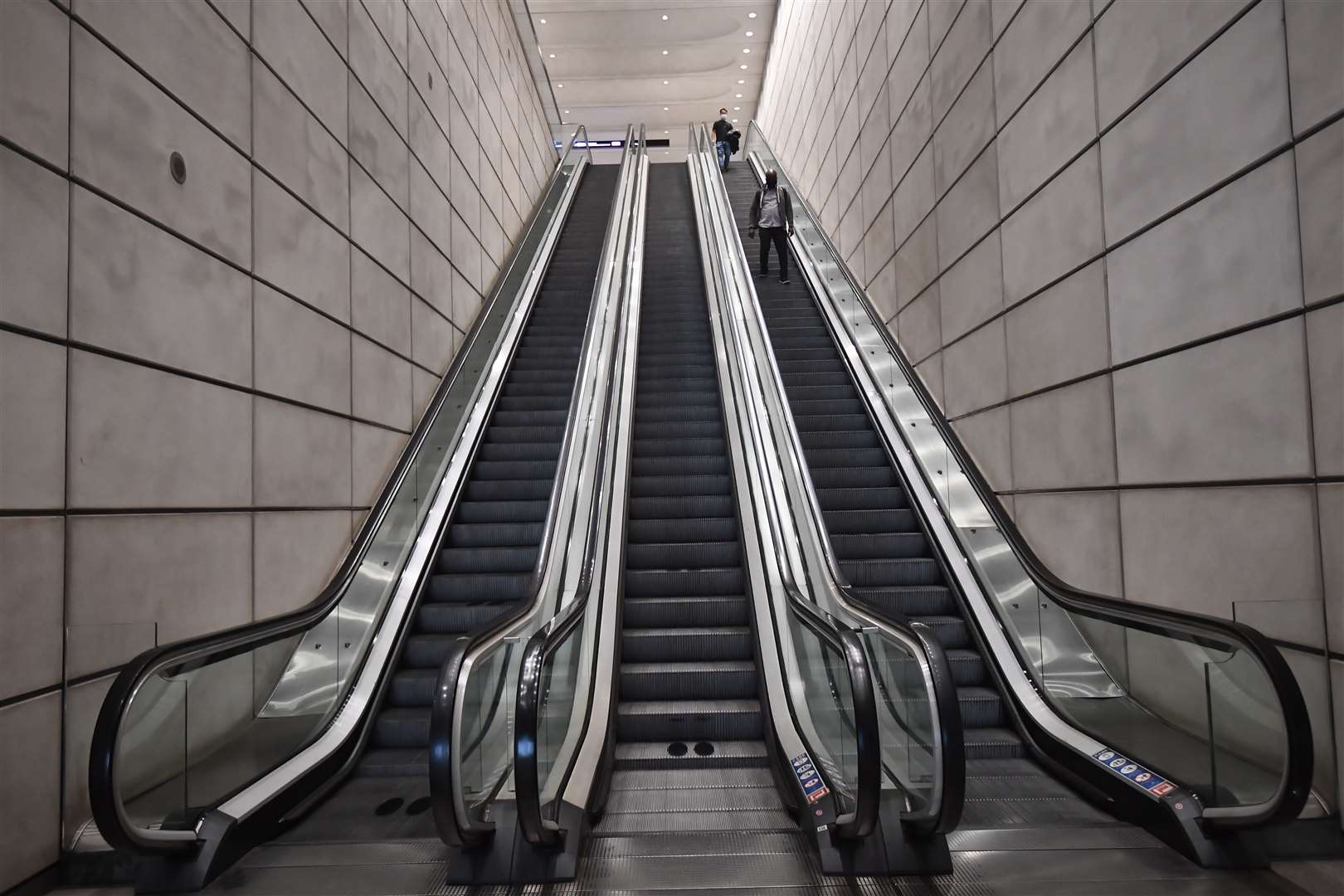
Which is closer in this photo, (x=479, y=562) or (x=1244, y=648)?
(x=1244, y=648)

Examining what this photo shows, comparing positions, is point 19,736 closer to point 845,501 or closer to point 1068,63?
point 845,501

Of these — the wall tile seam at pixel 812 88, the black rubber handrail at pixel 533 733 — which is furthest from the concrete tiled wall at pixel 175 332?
the wall tile seam at pixel 812 88

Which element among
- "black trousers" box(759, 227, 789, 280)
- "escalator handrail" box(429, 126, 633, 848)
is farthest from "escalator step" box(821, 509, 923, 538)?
"black trousers" box(759, 227, 789, 280)

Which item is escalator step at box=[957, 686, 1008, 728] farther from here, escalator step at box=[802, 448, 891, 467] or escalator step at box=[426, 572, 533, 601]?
escalator step at box=[426, 572, 533, 601]

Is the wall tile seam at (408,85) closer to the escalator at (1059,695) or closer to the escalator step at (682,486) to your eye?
the escalator step at (682,486)

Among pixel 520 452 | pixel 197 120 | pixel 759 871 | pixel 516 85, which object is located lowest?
pixel 759 871

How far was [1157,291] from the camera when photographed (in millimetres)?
3043

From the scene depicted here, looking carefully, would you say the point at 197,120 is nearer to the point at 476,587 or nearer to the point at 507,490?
the point at 476,587

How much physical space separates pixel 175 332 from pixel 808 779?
10.2 ft

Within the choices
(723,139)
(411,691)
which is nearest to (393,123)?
(411,691)

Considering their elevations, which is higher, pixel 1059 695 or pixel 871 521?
pixel 871 521

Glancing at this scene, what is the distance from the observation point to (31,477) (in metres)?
2.30

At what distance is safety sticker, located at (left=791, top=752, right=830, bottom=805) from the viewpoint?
260 centimetres

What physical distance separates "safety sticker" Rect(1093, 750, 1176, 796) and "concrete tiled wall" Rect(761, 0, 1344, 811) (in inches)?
17.4
